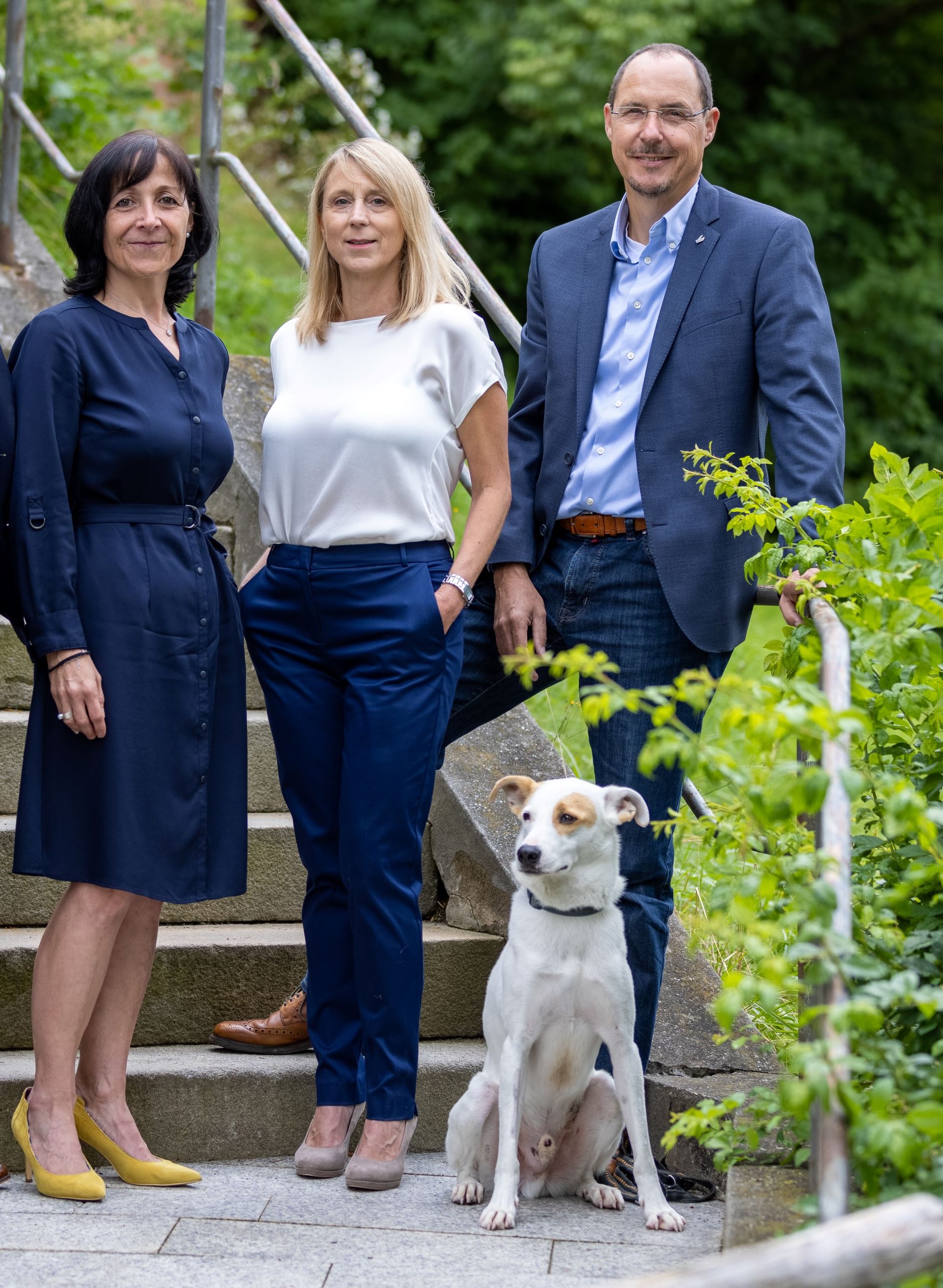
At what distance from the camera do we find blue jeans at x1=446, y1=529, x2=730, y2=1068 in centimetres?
311

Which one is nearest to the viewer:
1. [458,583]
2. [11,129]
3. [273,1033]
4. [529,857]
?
[529,857]

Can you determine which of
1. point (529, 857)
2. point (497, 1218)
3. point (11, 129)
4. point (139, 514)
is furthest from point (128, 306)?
point (11, 129)

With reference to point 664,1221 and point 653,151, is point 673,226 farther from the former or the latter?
point 664,1221

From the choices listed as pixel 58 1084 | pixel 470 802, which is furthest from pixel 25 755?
pixel 470 802

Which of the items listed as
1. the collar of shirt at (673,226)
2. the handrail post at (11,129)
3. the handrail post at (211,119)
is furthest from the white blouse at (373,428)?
the handrail post at (11,129)

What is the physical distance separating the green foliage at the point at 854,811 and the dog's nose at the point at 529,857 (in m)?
0.45

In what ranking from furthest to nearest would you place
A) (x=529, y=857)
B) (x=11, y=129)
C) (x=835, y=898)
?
(x=11, y=129), (x=529, y=857), (x=835, y=898)

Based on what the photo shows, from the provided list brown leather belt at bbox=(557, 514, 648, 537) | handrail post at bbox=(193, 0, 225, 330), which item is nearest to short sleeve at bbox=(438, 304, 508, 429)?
brown leather belt at bbox=(557, 514, 648, 537)

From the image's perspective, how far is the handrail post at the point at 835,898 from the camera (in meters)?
1.75

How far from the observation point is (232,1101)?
3.19 m

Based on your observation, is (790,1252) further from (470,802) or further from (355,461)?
(470,802)

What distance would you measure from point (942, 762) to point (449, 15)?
12.0 meters

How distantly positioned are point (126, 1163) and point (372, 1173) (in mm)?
484

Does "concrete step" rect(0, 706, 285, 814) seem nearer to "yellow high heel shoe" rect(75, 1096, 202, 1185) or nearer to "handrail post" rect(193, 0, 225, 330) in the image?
"yellow high heel shoe" rect(75, 1096, 202, 1185)
